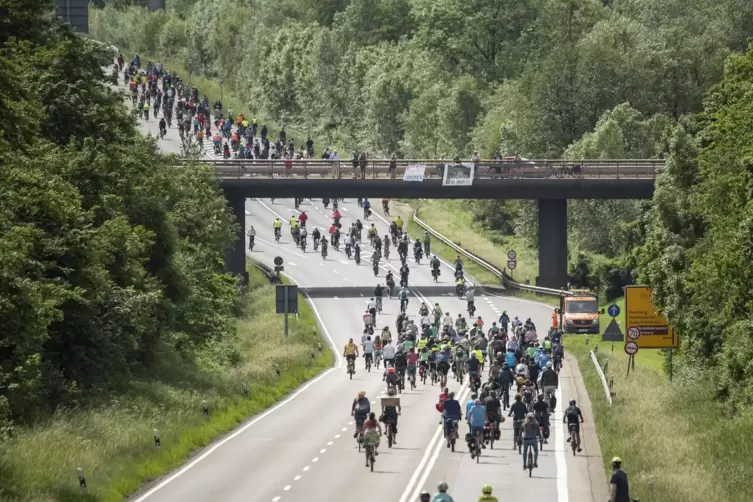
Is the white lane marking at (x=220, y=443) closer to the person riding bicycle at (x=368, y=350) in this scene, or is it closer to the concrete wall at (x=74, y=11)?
the person riding bicycle at (x=368, y=350)

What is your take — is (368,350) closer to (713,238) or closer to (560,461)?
(713,238)

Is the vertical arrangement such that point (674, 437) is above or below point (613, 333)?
below

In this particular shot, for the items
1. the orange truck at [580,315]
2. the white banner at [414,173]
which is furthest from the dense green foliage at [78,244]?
the white banner at [414,173]

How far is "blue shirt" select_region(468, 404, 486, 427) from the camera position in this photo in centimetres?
3678

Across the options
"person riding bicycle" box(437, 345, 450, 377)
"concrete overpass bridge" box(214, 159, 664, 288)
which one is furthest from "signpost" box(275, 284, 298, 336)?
"concrete overpass bridge" box(214, 159, 664, 288)

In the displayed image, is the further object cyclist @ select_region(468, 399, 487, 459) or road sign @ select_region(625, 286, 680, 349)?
road sign @ select_region(625, 286, 680, 349)

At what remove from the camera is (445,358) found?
51.2m

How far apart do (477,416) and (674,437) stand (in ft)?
14.8

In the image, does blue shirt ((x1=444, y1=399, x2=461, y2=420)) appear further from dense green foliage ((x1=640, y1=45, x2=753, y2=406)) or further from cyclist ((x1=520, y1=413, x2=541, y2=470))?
dense green foliage ((x1=640, y1=45, x2=753, y2=406))

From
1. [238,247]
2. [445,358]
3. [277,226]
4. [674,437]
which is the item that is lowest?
[674,437]

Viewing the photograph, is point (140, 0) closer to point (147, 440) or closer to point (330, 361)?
point (330, 361)

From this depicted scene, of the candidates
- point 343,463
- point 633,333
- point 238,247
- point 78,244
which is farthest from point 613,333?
point 238,247

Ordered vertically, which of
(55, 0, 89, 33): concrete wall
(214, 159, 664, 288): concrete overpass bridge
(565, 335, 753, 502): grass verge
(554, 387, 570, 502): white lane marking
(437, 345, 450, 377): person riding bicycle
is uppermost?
(55, 0, 89, 33): concrete wall

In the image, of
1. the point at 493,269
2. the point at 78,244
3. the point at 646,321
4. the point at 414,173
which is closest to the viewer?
the point at 78,244
